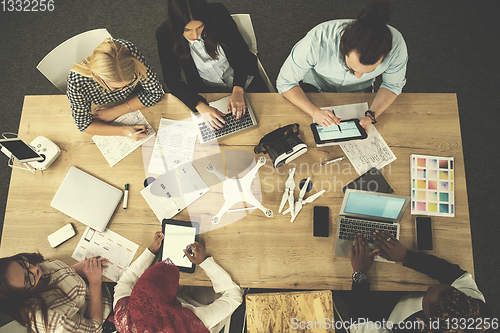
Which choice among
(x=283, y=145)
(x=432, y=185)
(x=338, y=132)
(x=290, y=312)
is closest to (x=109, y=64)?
(x=283, y=145)

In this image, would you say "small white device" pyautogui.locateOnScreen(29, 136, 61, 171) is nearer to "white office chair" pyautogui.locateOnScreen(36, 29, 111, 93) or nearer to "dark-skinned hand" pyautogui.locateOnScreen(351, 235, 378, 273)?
"white office chair" pyautogui.locateOnScreen(36, 29, 111, 93)

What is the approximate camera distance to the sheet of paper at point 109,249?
1.32 meters

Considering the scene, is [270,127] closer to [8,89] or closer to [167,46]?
[167,46]

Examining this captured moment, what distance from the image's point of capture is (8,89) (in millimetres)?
2406

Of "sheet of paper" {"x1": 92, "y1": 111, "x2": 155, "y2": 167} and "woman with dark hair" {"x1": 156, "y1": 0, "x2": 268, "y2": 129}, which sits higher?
"woman with dark hair" {"x1": 156, "y1": 0, "x2": 268, "y2": 129}

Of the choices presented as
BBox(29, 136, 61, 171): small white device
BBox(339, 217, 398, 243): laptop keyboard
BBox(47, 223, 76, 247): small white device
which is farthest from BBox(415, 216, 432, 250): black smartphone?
BBox(29, 136, 61, 171): small white device

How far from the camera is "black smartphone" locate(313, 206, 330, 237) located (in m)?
1.27

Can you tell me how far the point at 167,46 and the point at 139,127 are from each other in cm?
45

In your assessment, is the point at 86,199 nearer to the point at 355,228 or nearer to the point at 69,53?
the point at 69,53

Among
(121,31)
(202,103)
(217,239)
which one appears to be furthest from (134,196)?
(121,31)

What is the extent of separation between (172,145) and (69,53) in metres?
0.78

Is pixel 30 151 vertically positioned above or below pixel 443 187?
above

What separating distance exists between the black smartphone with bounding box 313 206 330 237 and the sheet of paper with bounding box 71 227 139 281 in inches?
33.9

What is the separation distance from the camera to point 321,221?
128cm
